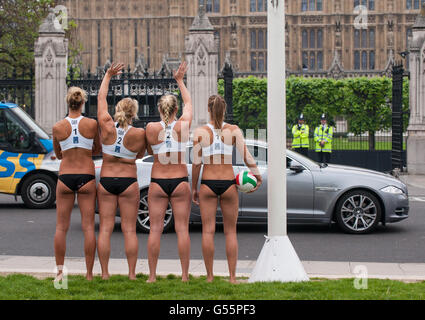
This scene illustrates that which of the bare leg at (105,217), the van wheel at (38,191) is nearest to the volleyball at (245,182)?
the bare leg at (105,217)

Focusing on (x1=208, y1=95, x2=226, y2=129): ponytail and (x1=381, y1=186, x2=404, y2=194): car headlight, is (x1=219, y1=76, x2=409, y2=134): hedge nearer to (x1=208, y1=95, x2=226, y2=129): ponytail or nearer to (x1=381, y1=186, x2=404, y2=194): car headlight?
(x1=381, y1=186, x2=404, y2=194): car headlight

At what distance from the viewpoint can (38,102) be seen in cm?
2389

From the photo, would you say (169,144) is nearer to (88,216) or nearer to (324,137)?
(88,216)

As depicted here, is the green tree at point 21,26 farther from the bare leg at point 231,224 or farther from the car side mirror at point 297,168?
the bare leg at point 231,224

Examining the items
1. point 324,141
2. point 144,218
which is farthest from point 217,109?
point 324,141

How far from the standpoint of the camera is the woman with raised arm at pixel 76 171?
7266 mm

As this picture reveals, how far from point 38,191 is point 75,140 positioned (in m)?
8.00

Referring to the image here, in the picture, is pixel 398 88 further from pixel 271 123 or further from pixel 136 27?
pixel 136 27

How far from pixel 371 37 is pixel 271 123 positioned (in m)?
70.4

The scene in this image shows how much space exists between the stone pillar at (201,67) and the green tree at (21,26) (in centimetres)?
841

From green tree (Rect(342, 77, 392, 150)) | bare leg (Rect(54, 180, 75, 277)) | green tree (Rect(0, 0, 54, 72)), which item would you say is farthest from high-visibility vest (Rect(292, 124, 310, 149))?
bare leg (Rect(54, 180, 75, 277))

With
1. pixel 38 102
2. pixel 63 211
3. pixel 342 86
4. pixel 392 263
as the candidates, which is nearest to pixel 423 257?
pixel 392 263

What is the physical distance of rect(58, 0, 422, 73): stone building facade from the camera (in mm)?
74188

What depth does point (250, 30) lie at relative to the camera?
75.2 meters
